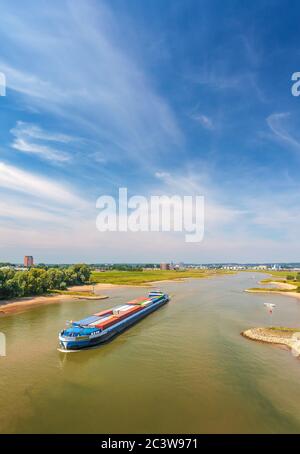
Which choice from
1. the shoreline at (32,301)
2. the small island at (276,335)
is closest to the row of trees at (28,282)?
the shoreline at (32,301)

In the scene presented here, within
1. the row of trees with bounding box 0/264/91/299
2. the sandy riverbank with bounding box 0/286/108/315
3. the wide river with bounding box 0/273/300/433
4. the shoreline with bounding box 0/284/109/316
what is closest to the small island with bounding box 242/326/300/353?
the wide river with bounding box 0/273/300/433

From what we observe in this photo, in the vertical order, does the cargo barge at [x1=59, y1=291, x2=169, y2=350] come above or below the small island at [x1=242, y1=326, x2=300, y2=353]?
above

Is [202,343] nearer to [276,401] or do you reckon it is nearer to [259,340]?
[259,340]

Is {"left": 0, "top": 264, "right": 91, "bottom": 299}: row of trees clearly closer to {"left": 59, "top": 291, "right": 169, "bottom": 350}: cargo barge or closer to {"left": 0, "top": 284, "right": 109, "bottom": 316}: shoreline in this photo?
{"left": 0, "top": 284, "right": 109, "bottom": 316}: shoreline

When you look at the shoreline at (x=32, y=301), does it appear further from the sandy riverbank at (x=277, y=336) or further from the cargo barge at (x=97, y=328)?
the sandy riverbank at (x=277, y=336)

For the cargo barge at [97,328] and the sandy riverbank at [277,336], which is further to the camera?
the sandy riverbank at [277,336]

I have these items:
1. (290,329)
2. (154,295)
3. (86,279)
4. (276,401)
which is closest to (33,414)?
(276,401)
